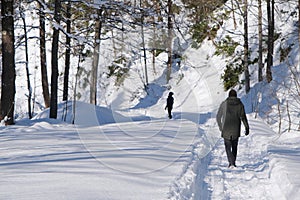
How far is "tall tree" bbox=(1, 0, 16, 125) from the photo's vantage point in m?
10.6

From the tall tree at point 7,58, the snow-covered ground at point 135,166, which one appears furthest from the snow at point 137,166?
the tall tree at point 7,58

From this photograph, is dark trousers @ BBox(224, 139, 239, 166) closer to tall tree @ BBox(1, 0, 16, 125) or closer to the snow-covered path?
the snow-covered path

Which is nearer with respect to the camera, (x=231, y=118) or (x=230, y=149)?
(x=230, y=149)

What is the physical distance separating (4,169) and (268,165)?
17.7 feet

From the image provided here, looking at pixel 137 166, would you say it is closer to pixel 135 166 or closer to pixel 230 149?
pixel 135 166

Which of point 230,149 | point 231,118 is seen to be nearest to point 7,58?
point 231,118

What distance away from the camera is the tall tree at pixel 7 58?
10641 millimetres

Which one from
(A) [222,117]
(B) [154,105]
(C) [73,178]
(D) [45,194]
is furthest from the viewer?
(B) [154,105]

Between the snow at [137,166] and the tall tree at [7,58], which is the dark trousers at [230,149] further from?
the tall tree at [7,58]

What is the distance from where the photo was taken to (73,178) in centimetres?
539

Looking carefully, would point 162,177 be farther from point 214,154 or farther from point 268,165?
point 214,154

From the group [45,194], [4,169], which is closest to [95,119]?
[4,169]

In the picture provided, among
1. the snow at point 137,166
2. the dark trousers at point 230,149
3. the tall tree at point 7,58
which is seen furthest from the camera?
the tall tree at point 7,58

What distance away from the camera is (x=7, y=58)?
11.0m
